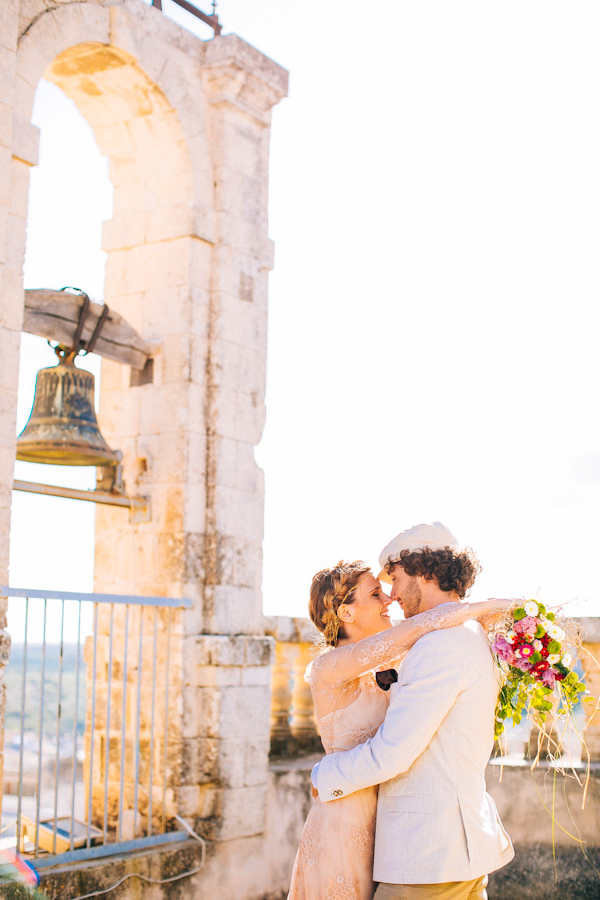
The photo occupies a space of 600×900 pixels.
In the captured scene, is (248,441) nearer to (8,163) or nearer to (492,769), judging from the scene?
(8,163)

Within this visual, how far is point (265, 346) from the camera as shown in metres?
6.20

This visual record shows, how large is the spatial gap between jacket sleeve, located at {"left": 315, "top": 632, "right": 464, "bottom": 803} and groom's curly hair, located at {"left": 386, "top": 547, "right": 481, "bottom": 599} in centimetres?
25

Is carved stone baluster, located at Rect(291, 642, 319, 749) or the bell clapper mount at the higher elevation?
the bell clapper mount

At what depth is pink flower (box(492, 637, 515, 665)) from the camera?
2.69 meters

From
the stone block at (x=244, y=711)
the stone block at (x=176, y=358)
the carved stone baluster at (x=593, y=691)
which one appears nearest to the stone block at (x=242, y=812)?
the stone block at (x=244, y=711)

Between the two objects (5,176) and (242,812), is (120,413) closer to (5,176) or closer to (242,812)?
(5,176)

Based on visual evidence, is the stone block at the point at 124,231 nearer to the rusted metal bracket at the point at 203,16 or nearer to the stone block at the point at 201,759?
the rusted metal bracket at the point at 203,16

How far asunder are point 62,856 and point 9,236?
2986mm

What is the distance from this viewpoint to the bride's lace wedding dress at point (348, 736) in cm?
269

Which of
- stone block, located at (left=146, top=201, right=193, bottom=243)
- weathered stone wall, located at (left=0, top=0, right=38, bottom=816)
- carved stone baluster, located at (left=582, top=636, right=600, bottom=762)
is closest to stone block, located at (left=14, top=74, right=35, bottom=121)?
weathered stone wall, located at (left=0, top=0, right=38, bottom=816)

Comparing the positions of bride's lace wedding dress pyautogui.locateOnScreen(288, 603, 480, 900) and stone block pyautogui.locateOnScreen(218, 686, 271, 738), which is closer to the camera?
bride's lace wedding dress pyautogui.locateOnScreen(288, 603, 480, 900)

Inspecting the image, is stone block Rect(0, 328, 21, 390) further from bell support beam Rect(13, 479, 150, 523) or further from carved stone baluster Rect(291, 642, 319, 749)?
carved stone baluster Rect(291, 642, 319, 749)

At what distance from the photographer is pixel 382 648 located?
110 inches

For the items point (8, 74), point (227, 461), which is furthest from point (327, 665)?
point (8, 74)
